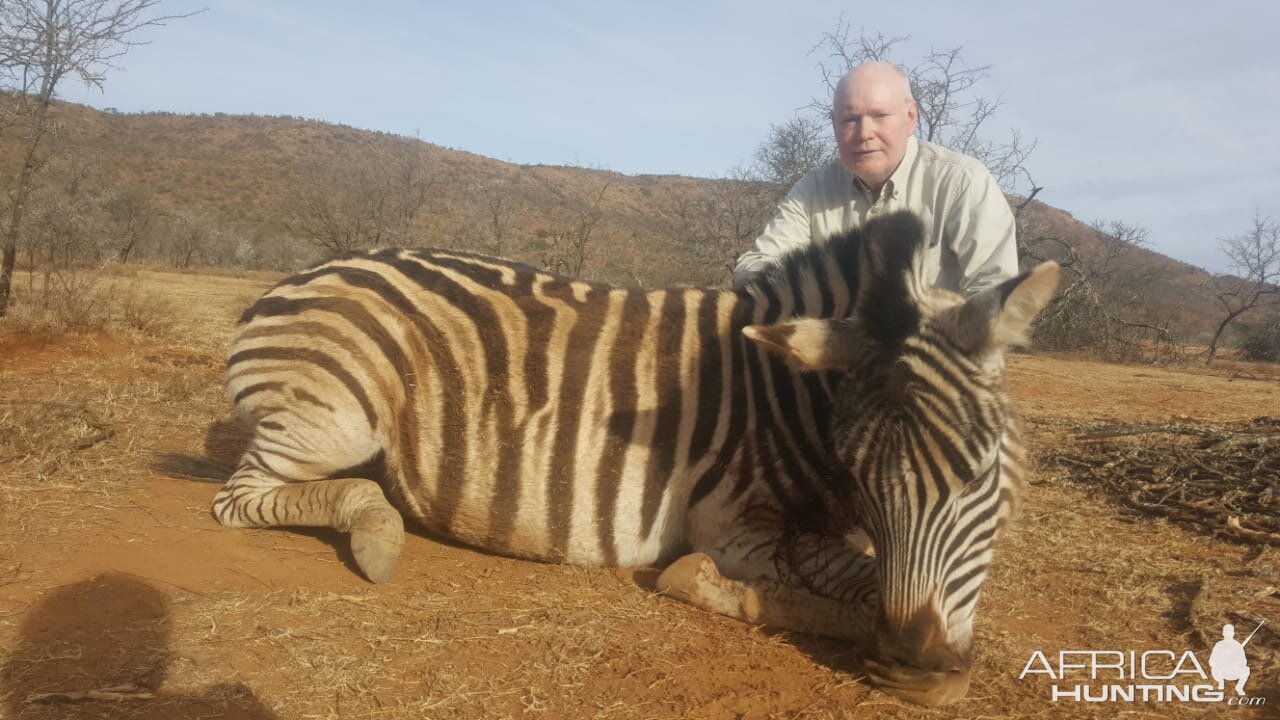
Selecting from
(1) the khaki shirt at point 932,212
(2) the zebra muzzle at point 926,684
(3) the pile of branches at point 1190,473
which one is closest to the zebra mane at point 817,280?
(1) the khaki shirt at point 932,212

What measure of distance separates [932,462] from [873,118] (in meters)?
2.35

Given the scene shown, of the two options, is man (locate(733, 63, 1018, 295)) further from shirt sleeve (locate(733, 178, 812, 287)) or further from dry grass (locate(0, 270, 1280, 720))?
dry grass (locate(0, 270, 1280, 720))

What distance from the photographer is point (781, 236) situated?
4582 mm

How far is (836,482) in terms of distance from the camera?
10.8 ft

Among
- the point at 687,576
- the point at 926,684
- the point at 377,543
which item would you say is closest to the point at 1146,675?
the point at 926,684

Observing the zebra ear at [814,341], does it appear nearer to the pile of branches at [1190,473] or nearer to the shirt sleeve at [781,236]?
the shirt sleeve at [781,236]

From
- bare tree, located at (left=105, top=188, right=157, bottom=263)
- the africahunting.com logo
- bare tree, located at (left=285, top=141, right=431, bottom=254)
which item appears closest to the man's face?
the africahunting.com logo

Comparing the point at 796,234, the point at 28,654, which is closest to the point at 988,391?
the point at 796,234

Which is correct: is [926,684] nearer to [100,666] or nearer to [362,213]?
[100,666]

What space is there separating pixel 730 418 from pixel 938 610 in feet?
4.27

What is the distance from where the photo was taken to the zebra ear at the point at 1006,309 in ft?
8.41

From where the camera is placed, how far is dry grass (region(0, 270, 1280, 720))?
8.63 ft

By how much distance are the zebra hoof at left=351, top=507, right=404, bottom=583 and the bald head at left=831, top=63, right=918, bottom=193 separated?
315 cm

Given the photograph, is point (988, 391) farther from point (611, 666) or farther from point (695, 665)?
point (611, 666)
